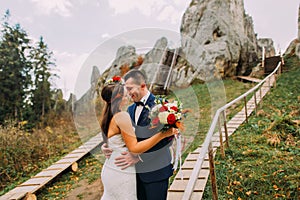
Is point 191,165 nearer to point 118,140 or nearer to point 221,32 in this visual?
point 118,140

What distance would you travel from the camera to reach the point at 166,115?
5.88ft

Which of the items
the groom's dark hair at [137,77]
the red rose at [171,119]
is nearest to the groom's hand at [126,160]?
the red rose at [171,119]

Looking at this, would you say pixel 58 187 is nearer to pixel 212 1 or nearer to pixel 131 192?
pixel 131 192

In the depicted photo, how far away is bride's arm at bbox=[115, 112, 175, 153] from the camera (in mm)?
1826

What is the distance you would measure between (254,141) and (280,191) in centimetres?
199

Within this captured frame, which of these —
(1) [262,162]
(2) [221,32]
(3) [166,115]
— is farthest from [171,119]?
(2) [221,32]

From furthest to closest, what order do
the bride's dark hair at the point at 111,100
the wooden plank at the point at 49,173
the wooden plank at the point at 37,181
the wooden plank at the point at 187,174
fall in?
the wooden plank at the point at 49,173 < the wooden plank at the point at 37,181 < the wooden plank at the point at 187,174 < the bride's dark hair at the point at 111,100

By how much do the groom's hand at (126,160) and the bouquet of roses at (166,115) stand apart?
1.13 feet

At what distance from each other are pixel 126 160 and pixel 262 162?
3.00m

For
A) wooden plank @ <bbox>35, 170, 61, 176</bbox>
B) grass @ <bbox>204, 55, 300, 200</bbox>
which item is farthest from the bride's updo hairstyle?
wooden plank @ <bbox>35, 170, 61, 176</bbox>

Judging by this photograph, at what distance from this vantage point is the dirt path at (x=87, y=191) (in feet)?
A: 15.1

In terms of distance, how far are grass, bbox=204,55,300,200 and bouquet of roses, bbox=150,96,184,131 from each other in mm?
2034

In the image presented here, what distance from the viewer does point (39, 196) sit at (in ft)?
15.6

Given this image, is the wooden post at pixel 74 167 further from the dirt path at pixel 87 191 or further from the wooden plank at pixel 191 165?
the wooden plank at pixel 191 165
